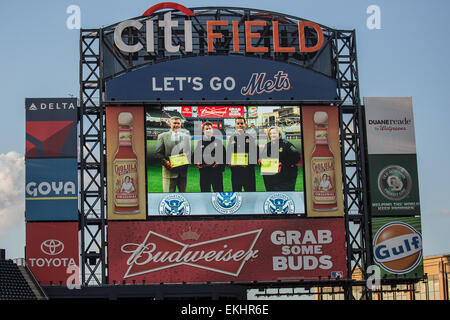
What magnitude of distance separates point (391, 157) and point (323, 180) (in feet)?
13.3


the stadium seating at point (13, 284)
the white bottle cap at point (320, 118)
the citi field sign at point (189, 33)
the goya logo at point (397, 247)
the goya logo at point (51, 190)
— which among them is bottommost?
the stadium seating at point (13, 284)

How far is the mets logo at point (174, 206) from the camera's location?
4038 centimetres

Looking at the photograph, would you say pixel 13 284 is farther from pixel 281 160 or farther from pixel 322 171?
pixel 322 171

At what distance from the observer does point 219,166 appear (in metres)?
40.9

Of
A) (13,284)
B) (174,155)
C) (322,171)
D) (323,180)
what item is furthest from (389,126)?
(13,284)

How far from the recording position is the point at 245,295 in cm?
4116

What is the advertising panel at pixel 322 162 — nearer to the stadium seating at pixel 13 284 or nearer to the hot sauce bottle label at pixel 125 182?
the hot sauce bottle label at pixel 125 182

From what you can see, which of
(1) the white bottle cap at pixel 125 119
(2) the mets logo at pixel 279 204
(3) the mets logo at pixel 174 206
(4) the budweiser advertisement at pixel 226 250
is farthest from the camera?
(1) the white bottle cap at pixel 125 119

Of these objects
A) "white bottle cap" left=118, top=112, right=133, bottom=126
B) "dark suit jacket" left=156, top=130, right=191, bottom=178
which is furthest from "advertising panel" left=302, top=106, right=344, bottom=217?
"white bottle cap" left=118, top=112, right=133, bottom=126

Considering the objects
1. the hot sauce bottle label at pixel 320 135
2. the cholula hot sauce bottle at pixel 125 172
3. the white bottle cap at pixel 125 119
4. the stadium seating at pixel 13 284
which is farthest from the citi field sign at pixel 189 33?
the stadium seating at pixel 13 284

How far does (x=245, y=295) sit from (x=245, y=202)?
185 inches

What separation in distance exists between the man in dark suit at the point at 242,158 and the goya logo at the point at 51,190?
795 centimetres
